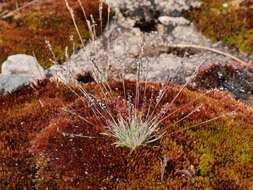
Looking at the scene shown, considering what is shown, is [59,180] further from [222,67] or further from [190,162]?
[222,67]

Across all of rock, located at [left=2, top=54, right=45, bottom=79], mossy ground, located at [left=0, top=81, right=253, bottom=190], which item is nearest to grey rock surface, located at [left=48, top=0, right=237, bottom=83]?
rock, located at [left=2, top=54, right=45, bottom=79]

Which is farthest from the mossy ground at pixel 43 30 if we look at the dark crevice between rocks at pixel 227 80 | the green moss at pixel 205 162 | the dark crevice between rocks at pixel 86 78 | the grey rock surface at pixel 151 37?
the green moss at pixel 205 162

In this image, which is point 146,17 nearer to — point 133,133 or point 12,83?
point 12,83

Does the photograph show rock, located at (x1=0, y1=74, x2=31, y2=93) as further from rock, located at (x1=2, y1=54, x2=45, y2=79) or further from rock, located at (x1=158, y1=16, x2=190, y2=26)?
Answer: rock, located at (x1=158, y1=16, x2=190, y2=26)

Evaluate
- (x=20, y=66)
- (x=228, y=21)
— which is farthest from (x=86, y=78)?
(x=228, y=21)

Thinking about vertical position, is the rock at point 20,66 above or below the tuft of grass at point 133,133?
below

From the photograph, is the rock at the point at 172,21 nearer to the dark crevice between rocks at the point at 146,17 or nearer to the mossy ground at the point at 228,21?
the dark crevice between rocks at the point at 146,17

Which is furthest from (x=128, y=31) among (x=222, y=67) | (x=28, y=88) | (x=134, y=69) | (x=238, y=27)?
(x=28, y=88)
